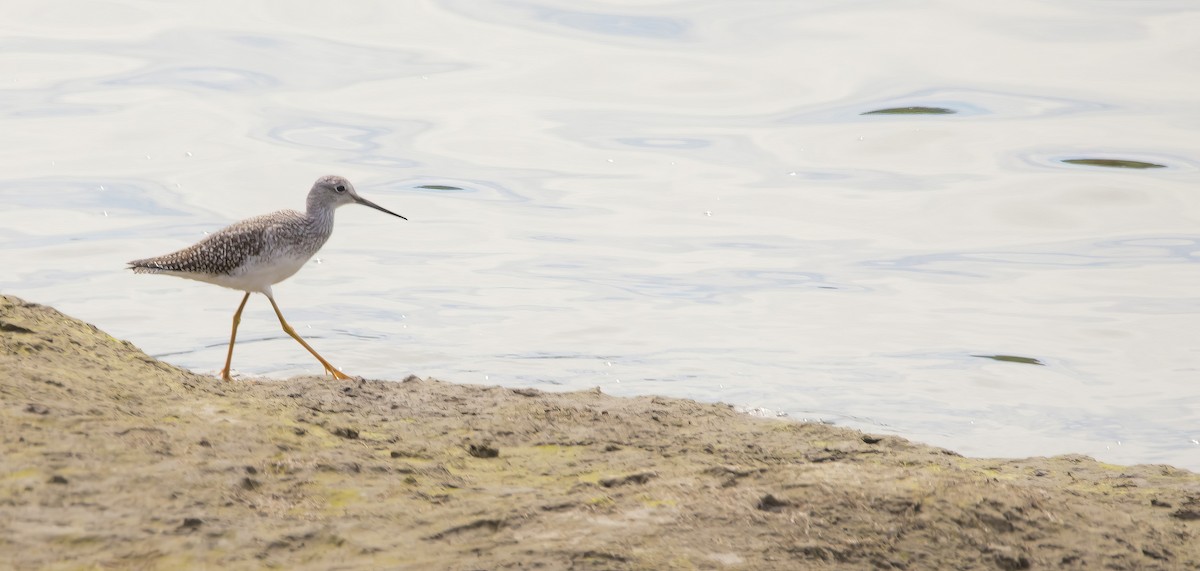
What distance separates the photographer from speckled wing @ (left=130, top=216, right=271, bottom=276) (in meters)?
8.19

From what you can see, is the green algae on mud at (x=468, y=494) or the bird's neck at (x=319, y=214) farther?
the bird's neck at (x=319, y=214)

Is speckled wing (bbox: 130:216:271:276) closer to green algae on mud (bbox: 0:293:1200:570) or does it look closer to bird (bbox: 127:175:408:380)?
bird (bbox: 127:175:408:380)

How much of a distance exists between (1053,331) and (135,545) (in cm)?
927

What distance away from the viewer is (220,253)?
818 cm

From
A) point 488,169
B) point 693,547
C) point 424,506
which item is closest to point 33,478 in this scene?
point 424,506

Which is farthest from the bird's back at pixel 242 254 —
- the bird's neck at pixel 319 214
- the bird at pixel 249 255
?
the bird's neck at pixel 319 214

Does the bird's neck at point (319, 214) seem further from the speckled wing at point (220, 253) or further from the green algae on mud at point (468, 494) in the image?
the green algae on mud at point (468, 494)

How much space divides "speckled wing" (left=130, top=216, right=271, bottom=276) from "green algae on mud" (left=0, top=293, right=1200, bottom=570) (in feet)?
7.76

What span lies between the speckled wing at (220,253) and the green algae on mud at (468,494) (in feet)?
7.76

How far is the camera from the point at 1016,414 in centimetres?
962

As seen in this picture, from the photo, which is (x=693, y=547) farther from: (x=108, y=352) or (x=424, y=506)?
(x=108, y=352)

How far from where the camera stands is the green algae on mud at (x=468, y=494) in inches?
160

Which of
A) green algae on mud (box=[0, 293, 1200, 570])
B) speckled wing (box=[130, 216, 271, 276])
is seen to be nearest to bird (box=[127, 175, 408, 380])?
speckled wing (box=[130, 216, 271, 276])

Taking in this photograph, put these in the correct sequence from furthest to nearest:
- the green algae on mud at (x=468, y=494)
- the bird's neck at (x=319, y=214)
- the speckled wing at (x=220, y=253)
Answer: the bird's neck at (x=319, y=214) < the speckled wing at (x=220, y=253) < the green algae on mud at (x=468, y=494)
